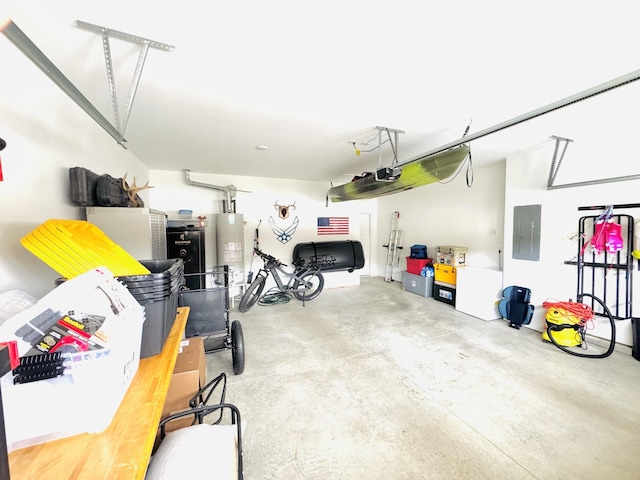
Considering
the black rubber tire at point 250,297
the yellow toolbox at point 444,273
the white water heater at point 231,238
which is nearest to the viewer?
the black rubber tire at point 250,297

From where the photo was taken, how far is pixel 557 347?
9.96ft

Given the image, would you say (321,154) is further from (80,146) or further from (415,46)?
(80,146)

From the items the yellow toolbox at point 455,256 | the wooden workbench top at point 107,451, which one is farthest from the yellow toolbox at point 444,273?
the wooden workbench top at point 107,451

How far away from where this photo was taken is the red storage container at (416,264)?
17.6 ft

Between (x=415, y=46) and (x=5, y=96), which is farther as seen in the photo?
(x=415, y=46)

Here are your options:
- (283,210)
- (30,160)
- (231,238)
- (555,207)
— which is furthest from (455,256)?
(30,160)

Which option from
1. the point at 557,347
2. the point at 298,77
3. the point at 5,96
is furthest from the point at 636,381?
the point at 5,96

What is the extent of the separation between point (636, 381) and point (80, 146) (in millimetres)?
5467

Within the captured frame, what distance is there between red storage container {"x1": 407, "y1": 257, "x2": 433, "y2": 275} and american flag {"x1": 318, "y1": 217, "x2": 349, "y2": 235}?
1.79m

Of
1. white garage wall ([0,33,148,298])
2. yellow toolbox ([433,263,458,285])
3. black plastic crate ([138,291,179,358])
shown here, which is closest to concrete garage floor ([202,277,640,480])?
black plastic crate ([138,291,179,358])

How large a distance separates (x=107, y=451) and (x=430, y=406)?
2.17m

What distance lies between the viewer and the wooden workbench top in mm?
605

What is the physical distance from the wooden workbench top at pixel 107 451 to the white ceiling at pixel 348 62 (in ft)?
3.66

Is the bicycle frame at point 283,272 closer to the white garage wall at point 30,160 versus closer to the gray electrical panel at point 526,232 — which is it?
the white garage wall at point 30,160
